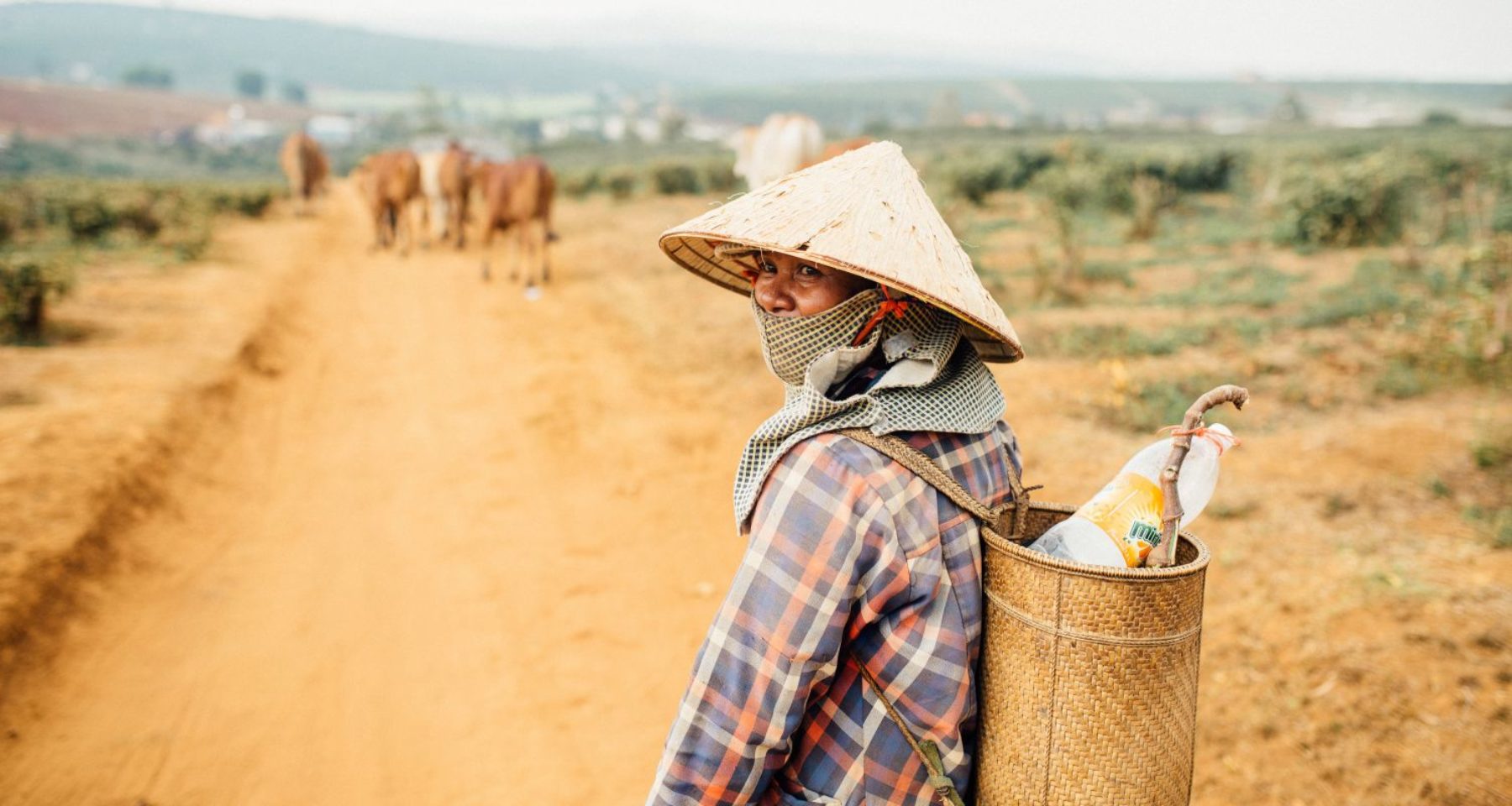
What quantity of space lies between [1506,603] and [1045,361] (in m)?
3.98

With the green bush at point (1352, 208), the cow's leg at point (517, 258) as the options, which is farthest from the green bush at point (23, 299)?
the green bush at point (1352, 208)

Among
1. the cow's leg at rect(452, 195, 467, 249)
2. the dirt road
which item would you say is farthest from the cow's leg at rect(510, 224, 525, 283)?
the dirt road

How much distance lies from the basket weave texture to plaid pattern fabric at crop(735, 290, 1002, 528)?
0.23 m

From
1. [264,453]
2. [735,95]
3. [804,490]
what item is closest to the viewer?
[804,490]

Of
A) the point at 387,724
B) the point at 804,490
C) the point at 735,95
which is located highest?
the point at 735,95

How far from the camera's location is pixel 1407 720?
3.15m

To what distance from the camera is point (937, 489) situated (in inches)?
55.9

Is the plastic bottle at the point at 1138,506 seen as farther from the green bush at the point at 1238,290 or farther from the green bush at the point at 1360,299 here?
the green bush at the point at 1238,290

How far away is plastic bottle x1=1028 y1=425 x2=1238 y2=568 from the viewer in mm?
1397

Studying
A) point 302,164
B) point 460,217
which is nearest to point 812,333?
point 460,217

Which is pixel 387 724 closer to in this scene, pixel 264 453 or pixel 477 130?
pixel 264 453

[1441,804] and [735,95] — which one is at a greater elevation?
[735,95]

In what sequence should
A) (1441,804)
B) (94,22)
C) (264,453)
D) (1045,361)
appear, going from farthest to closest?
1. (94,22)
2. (1045,361)
3. (264,453)
4. (1441,804)

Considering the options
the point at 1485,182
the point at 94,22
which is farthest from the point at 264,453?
the point at 94,22
